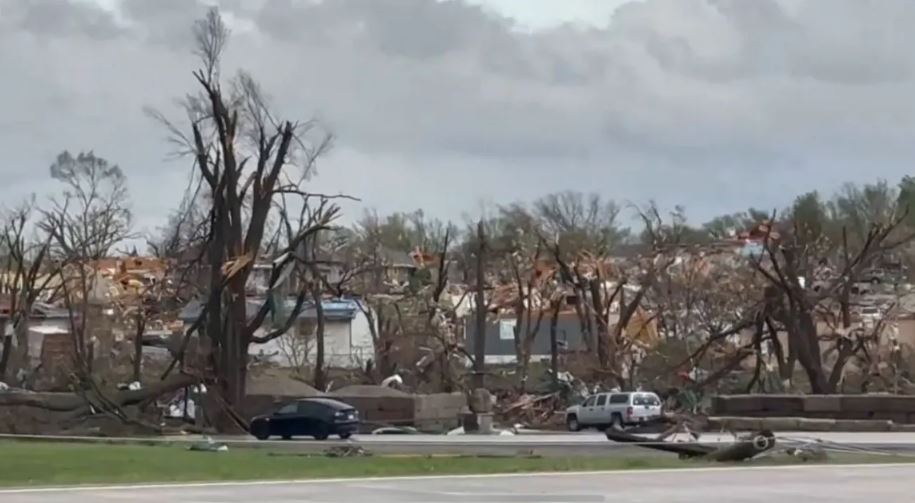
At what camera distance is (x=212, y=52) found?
64.4 meters

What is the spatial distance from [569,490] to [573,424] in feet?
121

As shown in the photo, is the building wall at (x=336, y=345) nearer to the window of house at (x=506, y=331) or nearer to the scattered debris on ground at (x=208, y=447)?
the window of house at (x=506, y=331)

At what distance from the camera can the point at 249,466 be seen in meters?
30.5

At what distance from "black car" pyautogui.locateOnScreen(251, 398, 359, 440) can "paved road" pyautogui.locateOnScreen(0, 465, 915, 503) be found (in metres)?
24.3

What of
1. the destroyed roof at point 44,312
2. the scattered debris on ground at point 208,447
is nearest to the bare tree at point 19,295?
the destroyed roof at point 44,312

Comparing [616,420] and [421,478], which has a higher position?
[616,420]

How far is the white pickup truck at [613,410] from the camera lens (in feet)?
189

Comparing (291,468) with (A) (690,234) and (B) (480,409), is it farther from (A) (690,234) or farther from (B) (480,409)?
(A) (690,234)

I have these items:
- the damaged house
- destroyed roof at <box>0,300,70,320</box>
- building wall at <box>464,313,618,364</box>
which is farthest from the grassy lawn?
destroyed roof at <box>0,300,70,320</box>

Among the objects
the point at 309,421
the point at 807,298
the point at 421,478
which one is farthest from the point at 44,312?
the point at 421,478

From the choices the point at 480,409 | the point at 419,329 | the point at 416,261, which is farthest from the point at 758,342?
the point at 416,261

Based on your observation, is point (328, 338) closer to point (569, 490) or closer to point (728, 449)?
point (728, 449)

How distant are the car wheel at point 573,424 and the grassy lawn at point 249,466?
2554 cm

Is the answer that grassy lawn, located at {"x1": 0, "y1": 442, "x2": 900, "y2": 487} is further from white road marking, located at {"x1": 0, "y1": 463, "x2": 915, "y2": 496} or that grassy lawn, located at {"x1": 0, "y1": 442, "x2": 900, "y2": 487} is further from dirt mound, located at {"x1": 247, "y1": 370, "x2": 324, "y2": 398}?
dirt mound, located at {"x1": 247, "y1": 370, "x2": 324, "y2": 398}
